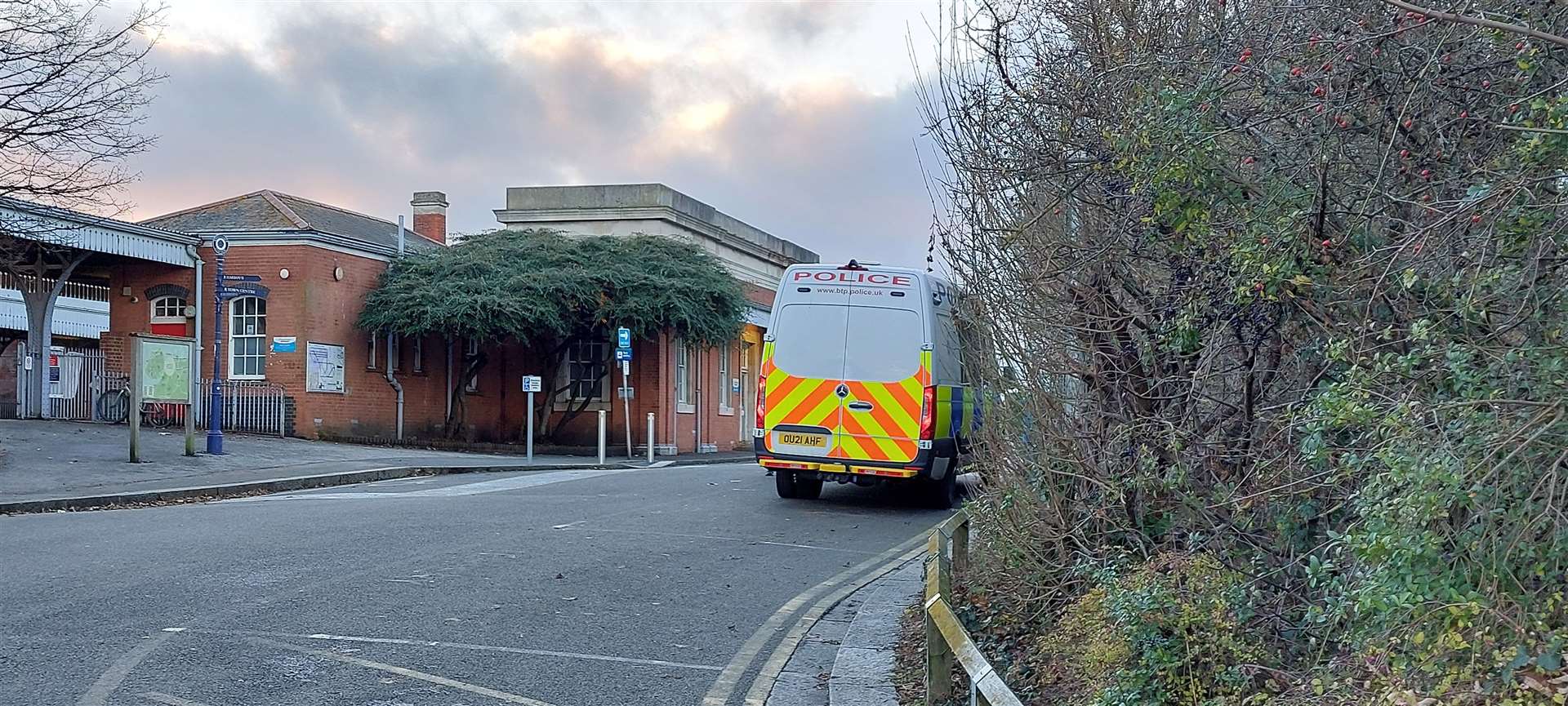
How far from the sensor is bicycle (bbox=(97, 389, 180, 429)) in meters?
26.2

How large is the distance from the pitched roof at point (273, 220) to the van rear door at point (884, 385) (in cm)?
1676

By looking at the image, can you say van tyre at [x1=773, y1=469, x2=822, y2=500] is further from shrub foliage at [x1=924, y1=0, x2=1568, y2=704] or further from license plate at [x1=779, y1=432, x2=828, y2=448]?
shrub foliage at [x1=924, y1=0, x2=1568, y2=704]

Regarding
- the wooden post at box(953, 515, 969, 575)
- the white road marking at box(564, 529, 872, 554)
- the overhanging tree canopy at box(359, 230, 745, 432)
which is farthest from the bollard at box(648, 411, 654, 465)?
the wooden post at box(953, 515, 969, 575)

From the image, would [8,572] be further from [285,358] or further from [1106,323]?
[285,358]

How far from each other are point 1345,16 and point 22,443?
21.7 metres

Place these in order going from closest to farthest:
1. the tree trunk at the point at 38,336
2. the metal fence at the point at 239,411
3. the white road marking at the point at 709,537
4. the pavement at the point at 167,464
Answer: the white road marking at the point at 709,537
the pavement at the point at 167,464
the metal fence at the point at 239,411
the tree trunk at the point at 38,336

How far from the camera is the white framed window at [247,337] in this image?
27.1 metres

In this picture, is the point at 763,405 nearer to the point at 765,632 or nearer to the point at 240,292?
the point at 765,632

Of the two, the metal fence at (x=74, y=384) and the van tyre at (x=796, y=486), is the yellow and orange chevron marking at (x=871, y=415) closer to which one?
the van tyre at (x=796, y=486)

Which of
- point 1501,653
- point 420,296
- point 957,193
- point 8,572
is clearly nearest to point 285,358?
point 420,296

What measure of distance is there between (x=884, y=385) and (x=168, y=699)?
930 cm

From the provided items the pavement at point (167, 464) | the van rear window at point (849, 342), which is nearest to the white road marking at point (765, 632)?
the van rear window at point (849, 342)

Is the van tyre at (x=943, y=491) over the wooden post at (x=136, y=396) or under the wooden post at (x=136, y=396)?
under

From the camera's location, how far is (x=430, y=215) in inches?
1561
